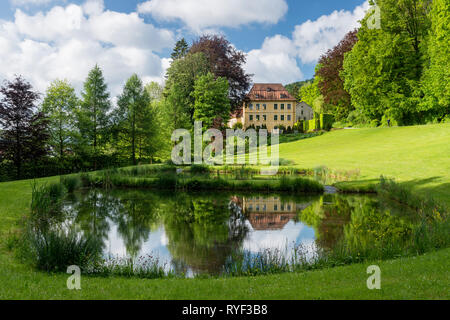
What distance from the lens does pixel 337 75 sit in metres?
44.2

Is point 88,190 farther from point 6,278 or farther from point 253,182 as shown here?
point 6,278

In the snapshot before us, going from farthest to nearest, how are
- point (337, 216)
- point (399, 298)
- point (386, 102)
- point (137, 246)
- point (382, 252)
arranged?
point (386, 102), point (337, 216), point (137, 246), point (382, 252), point (399, 298)

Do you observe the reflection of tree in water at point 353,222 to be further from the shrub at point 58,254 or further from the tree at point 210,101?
the tree at point 210,101

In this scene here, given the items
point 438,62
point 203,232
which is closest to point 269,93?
point 438,62

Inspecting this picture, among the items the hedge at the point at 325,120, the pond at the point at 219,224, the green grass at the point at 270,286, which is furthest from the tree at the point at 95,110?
the hedge at the point at 325,120

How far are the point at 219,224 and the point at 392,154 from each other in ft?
56.8

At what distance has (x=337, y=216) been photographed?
12438 mm

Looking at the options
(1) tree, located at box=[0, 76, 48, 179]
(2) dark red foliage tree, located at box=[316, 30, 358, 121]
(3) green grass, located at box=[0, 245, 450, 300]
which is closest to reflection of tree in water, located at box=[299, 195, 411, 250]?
(3) green grass, located at box=[0, 245, 450, 300]

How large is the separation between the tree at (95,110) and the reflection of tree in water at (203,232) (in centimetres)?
1737

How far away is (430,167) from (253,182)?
973 centimetres

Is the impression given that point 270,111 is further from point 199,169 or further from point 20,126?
point 20,126
